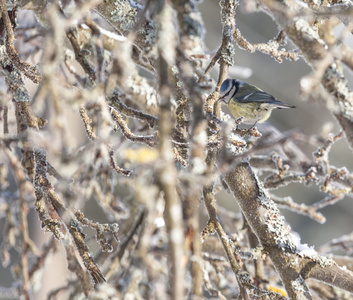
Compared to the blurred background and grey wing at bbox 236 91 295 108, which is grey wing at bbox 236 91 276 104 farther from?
the blurred background

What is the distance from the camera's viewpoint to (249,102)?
1.72 m

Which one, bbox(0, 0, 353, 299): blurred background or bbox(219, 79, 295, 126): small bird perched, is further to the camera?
bbox(0, 0, 353, 299): blurred background

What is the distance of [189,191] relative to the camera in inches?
24.2

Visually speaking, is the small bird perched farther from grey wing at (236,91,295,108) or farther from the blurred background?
the blurred background

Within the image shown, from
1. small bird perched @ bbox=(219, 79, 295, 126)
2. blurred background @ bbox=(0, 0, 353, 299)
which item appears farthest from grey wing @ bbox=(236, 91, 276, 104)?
blurred background @ bbox=(0, 0, 353, 299)

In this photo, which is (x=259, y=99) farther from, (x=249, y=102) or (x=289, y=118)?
(x=289, y=118)

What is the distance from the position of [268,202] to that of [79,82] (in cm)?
82

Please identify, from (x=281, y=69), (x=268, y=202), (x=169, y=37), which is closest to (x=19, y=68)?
(x=169, y=37)

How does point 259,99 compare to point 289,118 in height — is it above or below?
below

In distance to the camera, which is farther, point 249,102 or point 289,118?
point 289,118

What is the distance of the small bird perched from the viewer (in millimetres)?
1706

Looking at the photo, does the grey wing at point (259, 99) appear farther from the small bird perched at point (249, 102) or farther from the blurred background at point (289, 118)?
the blurred background at point (289, 118)

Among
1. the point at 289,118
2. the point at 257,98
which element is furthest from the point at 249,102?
the point at 289,118

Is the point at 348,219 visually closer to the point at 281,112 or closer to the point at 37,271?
the point at 281,112
